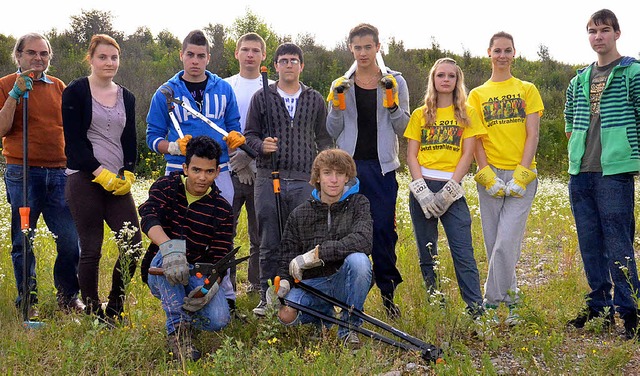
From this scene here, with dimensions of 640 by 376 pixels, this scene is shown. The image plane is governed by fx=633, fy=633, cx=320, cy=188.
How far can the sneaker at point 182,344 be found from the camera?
14.1 feet

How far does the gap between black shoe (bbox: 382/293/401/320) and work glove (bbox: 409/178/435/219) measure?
0.82m

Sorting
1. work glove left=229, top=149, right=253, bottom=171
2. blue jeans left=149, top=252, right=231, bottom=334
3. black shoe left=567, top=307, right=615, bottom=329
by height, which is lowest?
black shoe left=567, top=307, right=615, bottom=329

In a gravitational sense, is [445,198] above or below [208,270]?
above

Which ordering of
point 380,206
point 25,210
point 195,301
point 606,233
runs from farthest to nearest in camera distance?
point 380,206, point 25,210, point 606,233, point 195,301

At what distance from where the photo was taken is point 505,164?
5.28 meters

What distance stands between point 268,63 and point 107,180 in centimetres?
1683

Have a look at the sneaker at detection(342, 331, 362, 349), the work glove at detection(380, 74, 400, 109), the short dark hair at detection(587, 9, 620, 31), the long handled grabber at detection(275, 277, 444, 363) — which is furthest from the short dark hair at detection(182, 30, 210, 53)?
the short dark hair at detection(587, 9, 620, 31)

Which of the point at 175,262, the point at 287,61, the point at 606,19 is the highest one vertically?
the point at 606,19

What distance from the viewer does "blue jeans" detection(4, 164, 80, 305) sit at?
550cm

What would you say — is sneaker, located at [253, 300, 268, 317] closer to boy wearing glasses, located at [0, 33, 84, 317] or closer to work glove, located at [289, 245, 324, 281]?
work glove, located at [289, 245, 324, 281]

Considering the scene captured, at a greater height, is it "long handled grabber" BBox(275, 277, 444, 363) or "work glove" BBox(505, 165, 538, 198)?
"work glove" BBox(505, 165, 538, 198)

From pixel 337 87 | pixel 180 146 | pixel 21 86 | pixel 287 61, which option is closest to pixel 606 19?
pixel 337 87

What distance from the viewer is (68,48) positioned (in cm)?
2584

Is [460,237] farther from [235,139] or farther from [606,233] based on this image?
[235,139]
